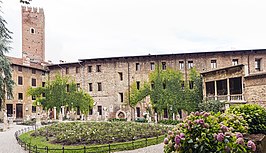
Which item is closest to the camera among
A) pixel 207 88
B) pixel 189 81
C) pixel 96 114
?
pixel 207 88

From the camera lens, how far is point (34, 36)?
54906 mm

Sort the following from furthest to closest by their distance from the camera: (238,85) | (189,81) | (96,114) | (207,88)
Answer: (96,114)
(189,81)
(207,88)
(238,85)

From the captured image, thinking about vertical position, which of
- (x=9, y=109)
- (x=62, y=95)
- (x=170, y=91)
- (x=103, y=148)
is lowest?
(x=103, y=148)

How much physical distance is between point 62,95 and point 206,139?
36.3 metres

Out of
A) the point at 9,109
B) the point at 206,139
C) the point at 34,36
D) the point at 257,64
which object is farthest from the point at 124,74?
the point at 206,139

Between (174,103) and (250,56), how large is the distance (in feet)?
35.1

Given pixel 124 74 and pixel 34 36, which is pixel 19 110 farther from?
pixel 34 36

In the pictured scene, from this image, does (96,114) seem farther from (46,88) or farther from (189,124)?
(189,124)

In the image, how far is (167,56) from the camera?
33656mm

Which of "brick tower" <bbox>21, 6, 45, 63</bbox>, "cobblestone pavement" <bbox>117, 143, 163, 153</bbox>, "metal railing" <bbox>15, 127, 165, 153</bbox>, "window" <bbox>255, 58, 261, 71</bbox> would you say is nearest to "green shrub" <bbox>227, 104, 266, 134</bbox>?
"cobblestone pavement" <bbox>117, 143, 163, 153</bbox>

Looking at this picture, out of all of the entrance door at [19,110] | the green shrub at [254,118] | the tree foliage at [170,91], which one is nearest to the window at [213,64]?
the tree foliage at [170,91]

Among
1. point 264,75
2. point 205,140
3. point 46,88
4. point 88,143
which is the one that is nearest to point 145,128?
point 88,143

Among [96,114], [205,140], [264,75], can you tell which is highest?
[264,75]

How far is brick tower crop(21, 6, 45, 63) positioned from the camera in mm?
53469
